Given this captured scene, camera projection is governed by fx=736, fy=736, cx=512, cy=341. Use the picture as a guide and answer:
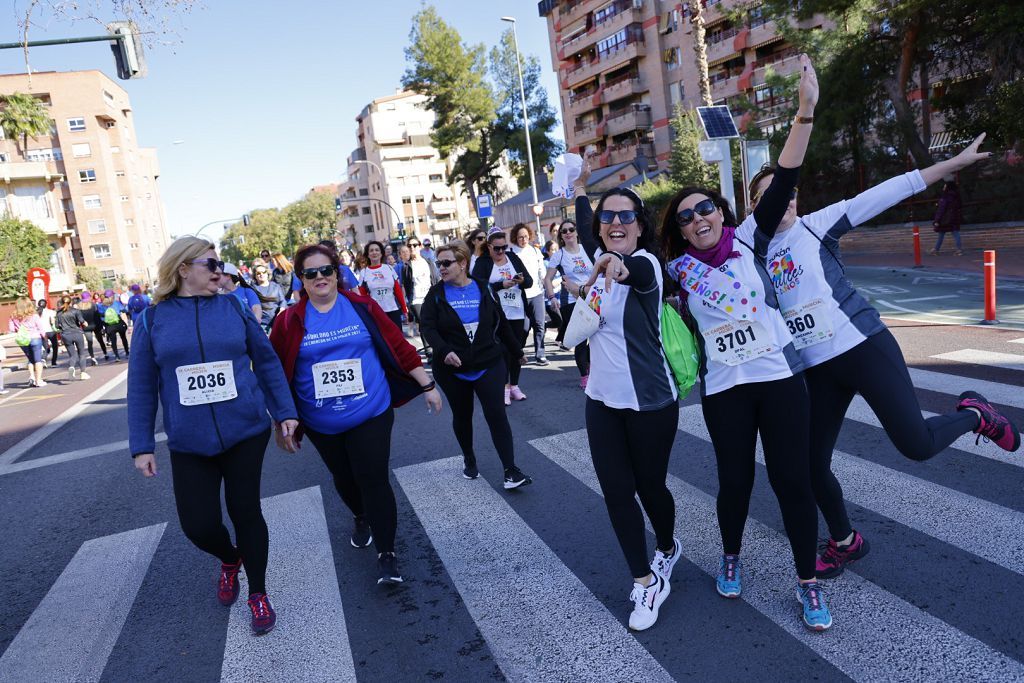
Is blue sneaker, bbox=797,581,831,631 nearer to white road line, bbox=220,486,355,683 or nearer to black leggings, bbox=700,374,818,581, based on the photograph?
black leggings, bbox=700,374,818,581

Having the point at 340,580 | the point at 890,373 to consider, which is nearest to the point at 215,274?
the point at 340,580

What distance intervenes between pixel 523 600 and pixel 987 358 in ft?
20.8

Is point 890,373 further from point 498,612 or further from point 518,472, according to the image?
point 518,472

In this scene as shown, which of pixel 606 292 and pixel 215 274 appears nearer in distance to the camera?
pixel 606 292

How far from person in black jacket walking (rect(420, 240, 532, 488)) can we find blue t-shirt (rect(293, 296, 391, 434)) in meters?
1.13

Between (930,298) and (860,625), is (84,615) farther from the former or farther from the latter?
(930,298)

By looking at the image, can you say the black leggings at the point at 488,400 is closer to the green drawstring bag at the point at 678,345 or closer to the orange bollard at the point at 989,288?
the green drawstring bag at the point at 678,345

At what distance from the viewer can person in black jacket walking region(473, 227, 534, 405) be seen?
278 inches

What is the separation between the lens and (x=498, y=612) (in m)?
3.44

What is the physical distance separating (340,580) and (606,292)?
2203 millimetres

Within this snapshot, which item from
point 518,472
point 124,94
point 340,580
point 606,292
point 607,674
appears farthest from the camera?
point 124,94

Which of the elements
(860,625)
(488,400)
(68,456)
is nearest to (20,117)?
(68,456)

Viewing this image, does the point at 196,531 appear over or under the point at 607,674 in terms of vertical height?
over

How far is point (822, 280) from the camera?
10.3 feet
